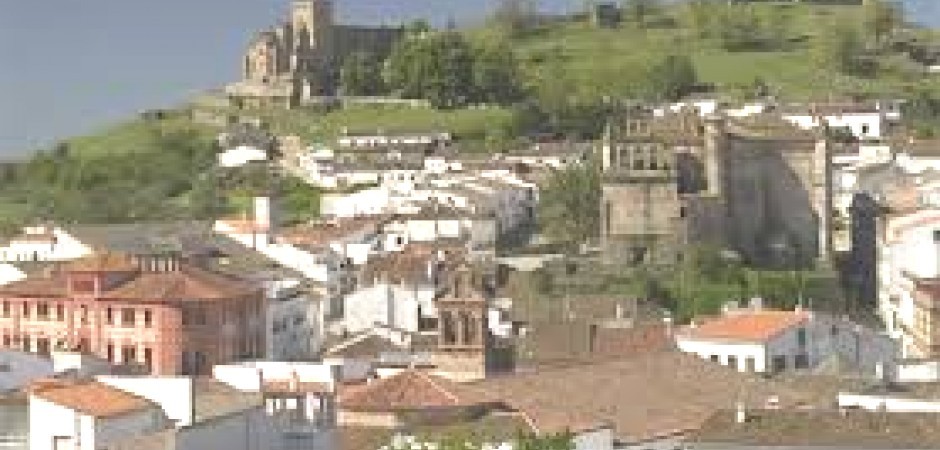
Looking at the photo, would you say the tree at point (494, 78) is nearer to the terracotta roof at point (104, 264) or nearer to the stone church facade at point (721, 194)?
the stone church facade at point (721, 194)

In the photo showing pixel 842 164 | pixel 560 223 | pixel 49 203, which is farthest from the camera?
pixel 49 203

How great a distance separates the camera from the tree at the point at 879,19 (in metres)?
120

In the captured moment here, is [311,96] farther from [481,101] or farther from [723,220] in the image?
[723,220]

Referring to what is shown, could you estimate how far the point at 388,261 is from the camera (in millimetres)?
65750

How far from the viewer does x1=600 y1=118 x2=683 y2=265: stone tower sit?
65750 millimetres

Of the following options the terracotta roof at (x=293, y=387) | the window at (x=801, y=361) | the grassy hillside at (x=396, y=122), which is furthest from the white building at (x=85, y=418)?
the grassy hillside at (x=396, y=122)

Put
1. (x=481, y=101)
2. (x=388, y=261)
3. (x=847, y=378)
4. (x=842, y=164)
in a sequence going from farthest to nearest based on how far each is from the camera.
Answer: (x=481, y=101)
(x=842, y=164)
(x=388, y=261)
(x=847, y=378)

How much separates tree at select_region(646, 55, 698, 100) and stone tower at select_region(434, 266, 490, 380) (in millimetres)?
65058

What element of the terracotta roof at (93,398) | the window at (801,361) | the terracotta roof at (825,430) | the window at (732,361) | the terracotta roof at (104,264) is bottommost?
the window at (801,361)

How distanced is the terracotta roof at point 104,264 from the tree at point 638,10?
80.1 m

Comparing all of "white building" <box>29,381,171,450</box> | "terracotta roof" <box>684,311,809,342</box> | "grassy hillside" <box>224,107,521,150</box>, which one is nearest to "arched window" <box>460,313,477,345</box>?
"terracotta roof" <box>684,311,809,342</box>

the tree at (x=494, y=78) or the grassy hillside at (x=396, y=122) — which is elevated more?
the tree at (x=494, y=78)

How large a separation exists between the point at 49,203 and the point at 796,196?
136 feet

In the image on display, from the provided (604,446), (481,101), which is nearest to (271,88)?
(481,101)
